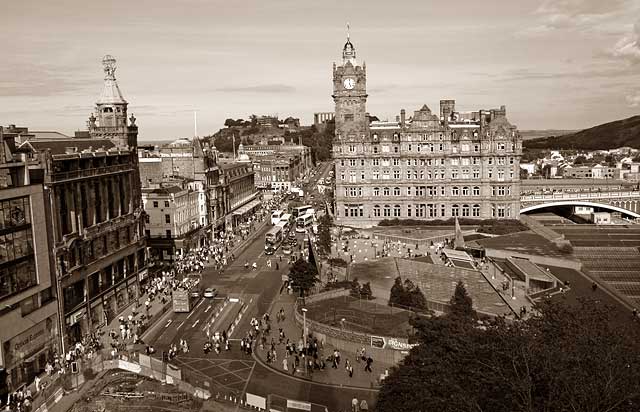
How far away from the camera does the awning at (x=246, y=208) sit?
117m

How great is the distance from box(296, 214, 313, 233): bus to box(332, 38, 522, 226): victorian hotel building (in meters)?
7.15

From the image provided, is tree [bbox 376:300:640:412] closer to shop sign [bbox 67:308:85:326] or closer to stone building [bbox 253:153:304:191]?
shop sign [bbox 67:308:85:326]

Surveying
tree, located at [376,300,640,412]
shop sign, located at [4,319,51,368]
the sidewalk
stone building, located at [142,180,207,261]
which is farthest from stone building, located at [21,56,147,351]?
tree, located at [376,300,640,412]

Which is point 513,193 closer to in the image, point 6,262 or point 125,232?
point 125,232

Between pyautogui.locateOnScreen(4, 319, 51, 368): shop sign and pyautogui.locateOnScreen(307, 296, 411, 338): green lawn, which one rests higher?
pyautogui.locateOnScreen(4, 319, 51, 368): shop sign

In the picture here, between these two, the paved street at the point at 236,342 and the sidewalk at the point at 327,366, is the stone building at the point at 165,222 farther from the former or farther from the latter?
the sidewalk at the point at 327,366

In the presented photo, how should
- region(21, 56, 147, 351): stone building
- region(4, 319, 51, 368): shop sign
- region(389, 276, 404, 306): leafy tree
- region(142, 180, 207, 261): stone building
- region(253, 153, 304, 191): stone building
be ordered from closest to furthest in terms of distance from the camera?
region(4, 319, 51, 368): shop sign, region(21, 56, 147, 351): stone building, region(389, 276, 404, 306): leafy tree, region(142, 180, 207, 261): stone building, region(253, 153, 304, 191): stone building

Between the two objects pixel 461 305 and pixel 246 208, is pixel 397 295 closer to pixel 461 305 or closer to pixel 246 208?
pixel 461 305

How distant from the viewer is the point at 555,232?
94.4m

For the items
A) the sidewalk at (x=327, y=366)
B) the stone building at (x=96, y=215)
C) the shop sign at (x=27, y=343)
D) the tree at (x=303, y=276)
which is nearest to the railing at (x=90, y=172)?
the stone building at (x=96, y=215)

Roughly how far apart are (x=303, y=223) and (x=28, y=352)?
6969 cm

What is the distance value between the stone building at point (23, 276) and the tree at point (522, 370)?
25705mm

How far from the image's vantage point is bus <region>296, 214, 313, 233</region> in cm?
10864

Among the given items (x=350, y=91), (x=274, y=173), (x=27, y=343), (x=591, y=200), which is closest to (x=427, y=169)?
(x=350, y=91)
